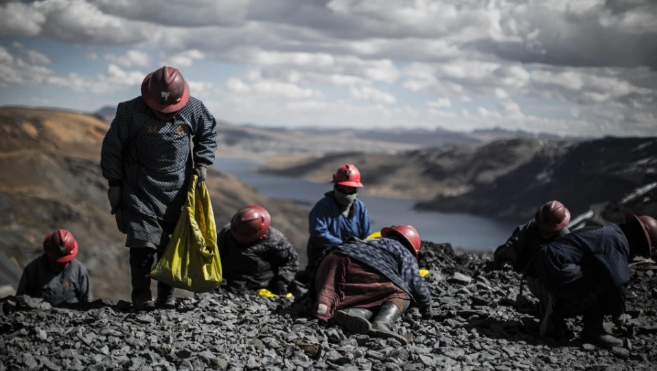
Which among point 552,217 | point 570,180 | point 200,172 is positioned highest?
point 570,180

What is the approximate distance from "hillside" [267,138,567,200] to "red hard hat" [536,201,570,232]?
9558 centimetres

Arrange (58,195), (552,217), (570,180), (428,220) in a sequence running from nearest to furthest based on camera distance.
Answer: (552,217) → (58,195) → (570,180) → (428,220)

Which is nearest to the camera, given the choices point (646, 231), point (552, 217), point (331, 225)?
point (646, 231)

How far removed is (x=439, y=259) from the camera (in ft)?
32.3

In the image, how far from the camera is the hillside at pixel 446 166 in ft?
344

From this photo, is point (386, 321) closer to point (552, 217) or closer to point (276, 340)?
point (276, 340)

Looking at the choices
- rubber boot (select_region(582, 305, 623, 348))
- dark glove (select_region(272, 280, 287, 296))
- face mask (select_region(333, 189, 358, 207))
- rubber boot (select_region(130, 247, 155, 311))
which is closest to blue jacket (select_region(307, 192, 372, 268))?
face mask (select_region(333, 189, 358, 207))

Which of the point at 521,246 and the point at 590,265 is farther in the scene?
the point at 521,246

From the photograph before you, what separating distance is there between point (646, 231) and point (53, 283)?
7.50 metres

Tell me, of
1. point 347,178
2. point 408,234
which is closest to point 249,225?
point 347,178

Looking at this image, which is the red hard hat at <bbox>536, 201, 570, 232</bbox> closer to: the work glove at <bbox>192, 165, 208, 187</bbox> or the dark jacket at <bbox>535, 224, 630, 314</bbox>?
the dark jacket at <bbox>535, 224, 630, 314</bbox>

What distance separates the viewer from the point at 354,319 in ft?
20.1

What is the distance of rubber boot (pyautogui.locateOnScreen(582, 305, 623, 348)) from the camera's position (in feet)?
20.1

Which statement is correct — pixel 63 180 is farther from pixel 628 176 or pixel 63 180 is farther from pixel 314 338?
pixel 628 176
